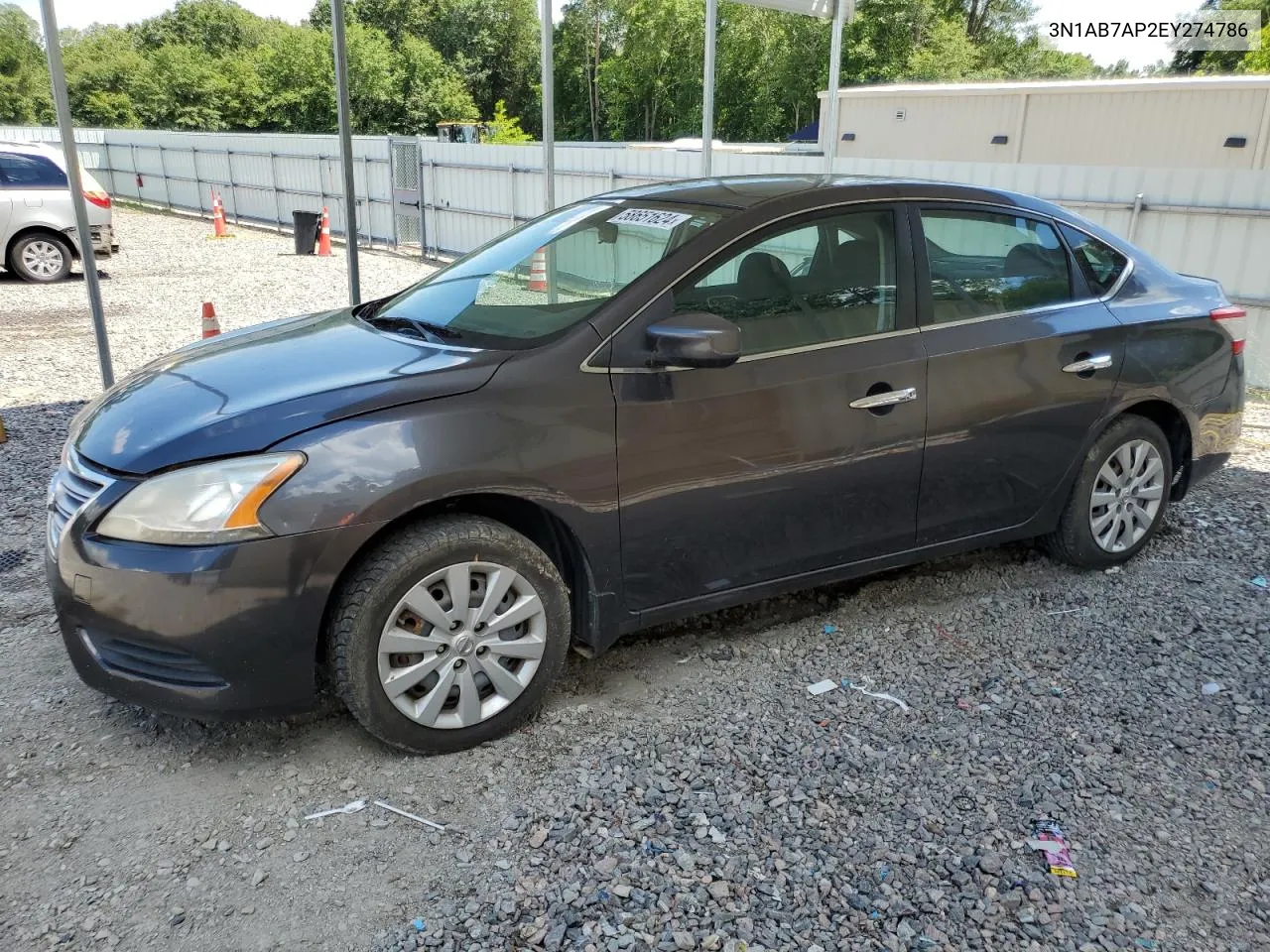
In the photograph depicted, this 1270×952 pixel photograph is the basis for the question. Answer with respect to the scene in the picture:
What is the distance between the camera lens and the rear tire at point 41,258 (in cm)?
1342

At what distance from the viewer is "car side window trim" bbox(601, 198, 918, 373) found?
3379 millimetres

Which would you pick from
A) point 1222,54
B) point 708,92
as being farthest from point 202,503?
point 1222,54

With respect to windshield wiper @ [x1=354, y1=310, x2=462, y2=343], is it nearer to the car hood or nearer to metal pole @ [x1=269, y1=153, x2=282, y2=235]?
the car hood

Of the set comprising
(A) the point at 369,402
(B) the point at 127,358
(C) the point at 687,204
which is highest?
(C) the point at 687,204

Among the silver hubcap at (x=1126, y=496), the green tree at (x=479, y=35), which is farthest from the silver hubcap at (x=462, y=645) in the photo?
the green tree at (x=479, y=35)

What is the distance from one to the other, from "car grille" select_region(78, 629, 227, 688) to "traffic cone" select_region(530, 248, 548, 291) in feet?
5.68

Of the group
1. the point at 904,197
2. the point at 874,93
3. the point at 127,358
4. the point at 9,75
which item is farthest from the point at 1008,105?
the point at 9,75

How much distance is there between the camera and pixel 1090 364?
14.1 ft

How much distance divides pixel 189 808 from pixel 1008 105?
72.4 feet

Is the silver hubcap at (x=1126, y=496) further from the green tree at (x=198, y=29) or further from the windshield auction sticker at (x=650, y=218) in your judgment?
the green tree at (x=198, y=29)

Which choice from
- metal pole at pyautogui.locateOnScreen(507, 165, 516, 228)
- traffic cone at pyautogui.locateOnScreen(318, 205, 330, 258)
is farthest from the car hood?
traffic cone at pyautogui.locateOnScreen(318, 205, 330, 258)

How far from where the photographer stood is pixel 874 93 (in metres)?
24.2

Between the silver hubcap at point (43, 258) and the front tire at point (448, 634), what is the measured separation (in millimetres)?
12955

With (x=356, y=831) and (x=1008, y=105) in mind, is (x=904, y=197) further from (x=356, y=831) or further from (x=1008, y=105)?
(x=1008, y=105)
